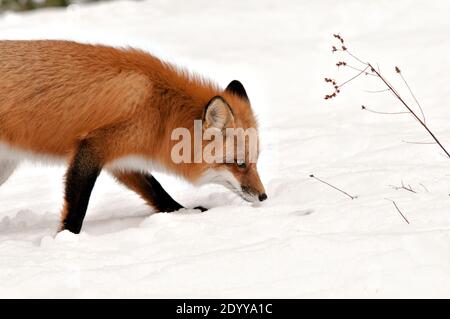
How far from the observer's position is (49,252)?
5363mm

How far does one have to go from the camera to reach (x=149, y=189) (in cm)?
696

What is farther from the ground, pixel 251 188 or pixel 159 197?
pixel 251 188

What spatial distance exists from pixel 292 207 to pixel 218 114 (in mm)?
1014

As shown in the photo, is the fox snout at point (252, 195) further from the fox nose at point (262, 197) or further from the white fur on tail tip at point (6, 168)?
the white fur on tail tip at point (6, 168)

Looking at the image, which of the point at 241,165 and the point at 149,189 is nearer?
the point at 241,165

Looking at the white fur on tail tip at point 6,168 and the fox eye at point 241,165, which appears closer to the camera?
the fox eye at point 241,165

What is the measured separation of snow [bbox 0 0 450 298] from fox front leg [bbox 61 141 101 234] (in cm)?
23

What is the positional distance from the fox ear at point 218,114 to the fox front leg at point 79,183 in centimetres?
101

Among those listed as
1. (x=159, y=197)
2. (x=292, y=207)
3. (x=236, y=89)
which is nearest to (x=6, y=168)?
(x=159, y=197)

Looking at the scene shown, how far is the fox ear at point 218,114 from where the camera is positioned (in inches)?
240

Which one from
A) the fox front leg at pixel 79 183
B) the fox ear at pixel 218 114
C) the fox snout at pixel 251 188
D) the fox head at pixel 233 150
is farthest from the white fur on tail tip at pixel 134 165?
the fox snout at pixel 251 188

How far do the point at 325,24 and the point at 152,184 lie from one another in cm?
837

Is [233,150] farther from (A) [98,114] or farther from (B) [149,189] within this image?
(A) [98,114]
